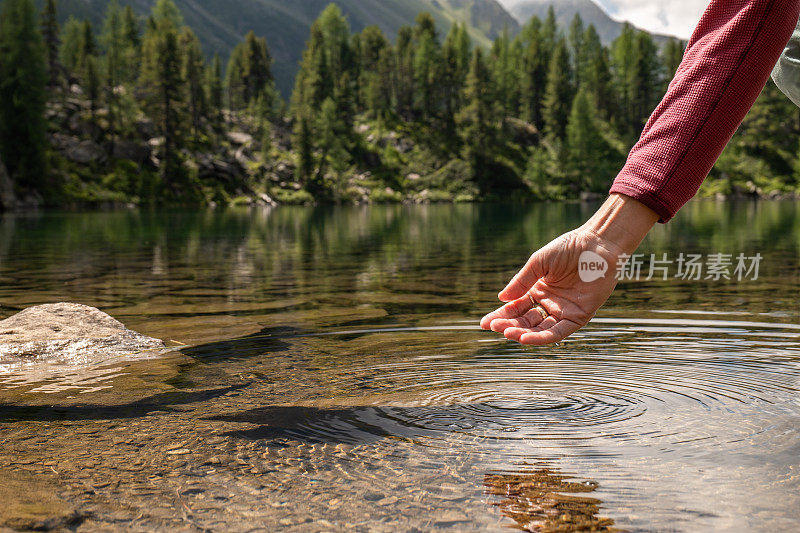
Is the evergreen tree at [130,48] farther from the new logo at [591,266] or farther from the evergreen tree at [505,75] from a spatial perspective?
the new logo at [591,266]

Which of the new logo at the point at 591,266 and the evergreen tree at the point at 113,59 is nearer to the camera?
the new logo at the point at 591,266

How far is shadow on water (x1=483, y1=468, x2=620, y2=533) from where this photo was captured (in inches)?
110

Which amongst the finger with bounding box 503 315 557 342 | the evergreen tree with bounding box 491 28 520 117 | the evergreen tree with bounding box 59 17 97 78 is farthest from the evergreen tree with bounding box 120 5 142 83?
the finger with bounding box 503 315 557 342

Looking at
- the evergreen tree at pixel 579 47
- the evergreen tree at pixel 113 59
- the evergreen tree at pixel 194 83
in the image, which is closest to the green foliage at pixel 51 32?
the evergreen tree at pixel 113 59

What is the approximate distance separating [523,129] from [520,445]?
4782 inches

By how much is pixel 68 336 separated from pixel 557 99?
12049cm

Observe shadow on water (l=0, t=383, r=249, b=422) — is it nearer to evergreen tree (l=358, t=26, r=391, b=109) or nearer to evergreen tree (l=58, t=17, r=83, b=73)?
evergreen tree (l=58, t=17, r=83, b=73)

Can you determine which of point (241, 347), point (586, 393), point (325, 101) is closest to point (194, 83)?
point (325, 101)

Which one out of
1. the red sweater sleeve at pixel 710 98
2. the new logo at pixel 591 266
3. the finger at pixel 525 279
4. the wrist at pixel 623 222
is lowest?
the finger at pixel 525 279

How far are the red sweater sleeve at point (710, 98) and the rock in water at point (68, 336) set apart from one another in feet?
17.3

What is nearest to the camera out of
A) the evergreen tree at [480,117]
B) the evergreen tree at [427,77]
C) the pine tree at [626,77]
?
the evergreen tree at [480,117]

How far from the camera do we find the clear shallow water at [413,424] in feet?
9.78

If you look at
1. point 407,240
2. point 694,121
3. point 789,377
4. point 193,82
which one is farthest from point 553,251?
point 193,82

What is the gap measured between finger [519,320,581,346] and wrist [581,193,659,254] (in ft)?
1.23
